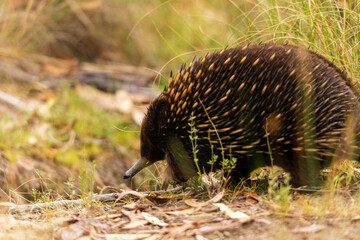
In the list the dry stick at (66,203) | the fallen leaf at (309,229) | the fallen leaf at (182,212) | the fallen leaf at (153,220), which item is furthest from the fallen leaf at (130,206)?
the fallen leaf at (309,229)

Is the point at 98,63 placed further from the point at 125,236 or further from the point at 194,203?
the point at 125,236

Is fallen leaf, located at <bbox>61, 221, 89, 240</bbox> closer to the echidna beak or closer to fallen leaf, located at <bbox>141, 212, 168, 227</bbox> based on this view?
fallen leaf, located at <bbox>141, 212, 168, 227</bbox>

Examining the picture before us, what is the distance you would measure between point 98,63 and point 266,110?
5.65 m

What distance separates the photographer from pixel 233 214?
2.80m

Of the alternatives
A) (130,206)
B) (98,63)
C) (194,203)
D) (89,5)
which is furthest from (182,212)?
(98,63)

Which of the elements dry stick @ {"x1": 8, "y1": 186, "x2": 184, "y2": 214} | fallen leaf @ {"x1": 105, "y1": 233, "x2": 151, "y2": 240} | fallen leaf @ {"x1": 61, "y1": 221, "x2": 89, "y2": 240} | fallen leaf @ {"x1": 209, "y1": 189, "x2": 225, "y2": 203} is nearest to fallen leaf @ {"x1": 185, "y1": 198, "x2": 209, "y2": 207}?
fallen leaf @ {"x1": 209, "y1": 189, "x2": 225, "y2": 203}

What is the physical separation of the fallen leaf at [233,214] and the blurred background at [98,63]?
0.72 m


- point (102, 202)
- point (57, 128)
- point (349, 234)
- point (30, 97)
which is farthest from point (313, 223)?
point (30, 97)

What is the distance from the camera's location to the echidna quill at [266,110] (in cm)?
310

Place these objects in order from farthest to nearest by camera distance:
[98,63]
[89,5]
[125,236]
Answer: [98,63] < [89,5] < [125,236]

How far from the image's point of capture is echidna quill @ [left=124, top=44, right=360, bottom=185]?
10.2 ft

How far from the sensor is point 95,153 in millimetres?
5414

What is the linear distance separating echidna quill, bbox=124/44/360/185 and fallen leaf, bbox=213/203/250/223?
0.45m

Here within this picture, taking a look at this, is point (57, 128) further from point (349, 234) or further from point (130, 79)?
point (349, 234)
